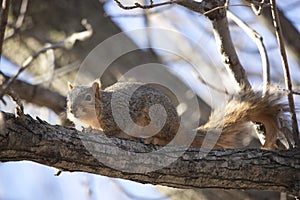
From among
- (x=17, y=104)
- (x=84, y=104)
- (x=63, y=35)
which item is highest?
(x=63, y=35)

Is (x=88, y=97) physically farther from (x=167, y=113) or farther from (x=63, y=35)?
(x=63, y=35)

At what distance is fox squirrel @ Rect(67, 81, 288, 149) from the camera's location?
247 cm

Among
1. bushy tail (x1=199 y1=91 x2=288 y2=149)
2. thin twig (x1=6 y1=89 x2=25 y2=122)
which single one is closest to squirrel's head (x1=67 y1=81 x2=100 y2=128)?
bushy tail (x1=199 y1=91 x2=288 y2=149)

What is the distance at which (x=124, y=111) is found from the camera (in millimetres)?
2730

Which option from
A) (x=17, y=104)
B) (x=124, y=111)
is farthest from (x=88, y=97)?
(x=17, y=104)

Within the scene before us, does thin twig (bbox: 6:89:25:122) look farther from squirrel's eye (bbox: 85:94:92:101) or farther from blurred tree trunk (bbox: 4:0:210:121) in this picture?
blurred tree trunk (bbox: 4:0:210:121)

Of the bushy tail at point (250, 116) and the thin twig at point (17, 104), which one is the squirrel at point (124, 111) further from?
the thin twig at point (17, 104)

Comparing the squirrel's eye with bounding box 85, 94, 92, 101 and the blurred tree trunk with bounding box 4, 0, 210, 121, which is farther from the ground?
the blurred tree trunk with bounding box 4, 0, 210, 121

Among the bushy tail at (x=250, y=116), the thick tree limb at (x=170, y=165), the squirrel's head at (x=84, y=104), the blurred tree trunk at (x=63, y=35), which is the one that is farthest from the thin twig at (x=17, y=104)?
the blurred tree trunk at (x=63, y=35)

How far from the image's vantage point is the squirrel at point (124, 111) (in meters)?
2.64

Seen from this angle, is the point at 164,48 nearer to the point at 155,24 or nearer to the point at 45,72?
the point at 155,24

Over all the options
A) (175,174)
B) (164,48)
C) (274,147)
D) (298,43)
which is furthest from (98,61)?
(175,174)

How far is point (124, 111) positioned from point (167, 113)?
196 millimetres

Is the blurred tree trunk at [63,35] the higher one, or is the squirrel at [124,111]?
the blurred tree trunk at [63,35]
